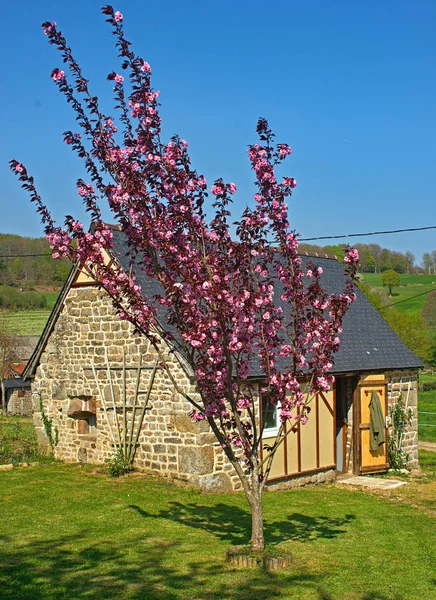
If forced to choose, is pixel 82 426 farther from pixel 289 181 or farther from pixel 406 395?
pixel 289 181

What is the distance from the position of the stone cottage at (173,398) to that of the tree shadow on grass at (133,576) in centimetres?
453

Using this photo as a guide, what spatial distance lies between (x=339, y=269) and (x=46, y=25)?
1364cm

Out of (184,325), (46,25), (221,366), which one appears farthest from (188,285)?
(46,25)

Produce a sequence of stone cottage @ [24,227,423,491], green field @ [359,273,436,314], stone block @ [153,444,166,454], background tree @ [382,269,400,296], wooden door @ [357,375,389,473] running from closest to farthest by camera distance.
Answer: stone cottage @ [24,227,423,491], stone block @ [153,444,166,454], wooden door @ [357,375,389,473], green field @ [359,273,436,314], background tree @ [382,269,400,296]

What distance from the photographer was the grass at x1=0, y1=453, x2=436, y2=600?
7.42 meters

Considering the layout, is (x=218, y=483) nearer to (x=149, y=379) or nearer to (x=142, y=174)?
(x=149, y=379)

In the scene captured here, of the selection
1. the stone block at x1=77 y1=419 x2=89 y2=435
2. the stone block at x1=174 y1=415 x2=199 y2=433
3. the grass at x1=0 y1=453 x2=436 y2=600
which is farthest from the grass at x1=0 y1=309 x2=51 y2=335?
the grass at x1=0 y1=453 x2=436 y2=600

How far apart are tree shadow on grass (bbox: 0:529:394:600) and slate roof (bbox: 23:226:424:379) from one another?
6.06 meters

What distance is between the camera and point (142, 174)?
7.85 m

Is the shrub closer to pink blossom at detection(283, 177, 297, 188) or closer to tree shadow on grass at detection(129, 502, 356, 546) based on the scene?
tree shadow on grass at detection(129, 502, 356, 546)

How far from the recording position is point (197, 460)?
520 inches

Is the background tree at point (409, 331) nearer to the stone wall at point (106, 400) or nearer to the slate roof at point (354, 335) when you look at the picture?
the slate roof at point (354, 335)

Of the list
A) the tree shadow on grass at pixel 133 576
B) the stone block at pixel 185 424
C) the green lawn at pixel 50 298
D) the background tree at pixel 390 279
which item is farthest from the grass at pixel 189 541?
the background tree at pixel 390 279

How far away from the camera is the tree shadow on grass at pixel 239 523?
10.0 m
